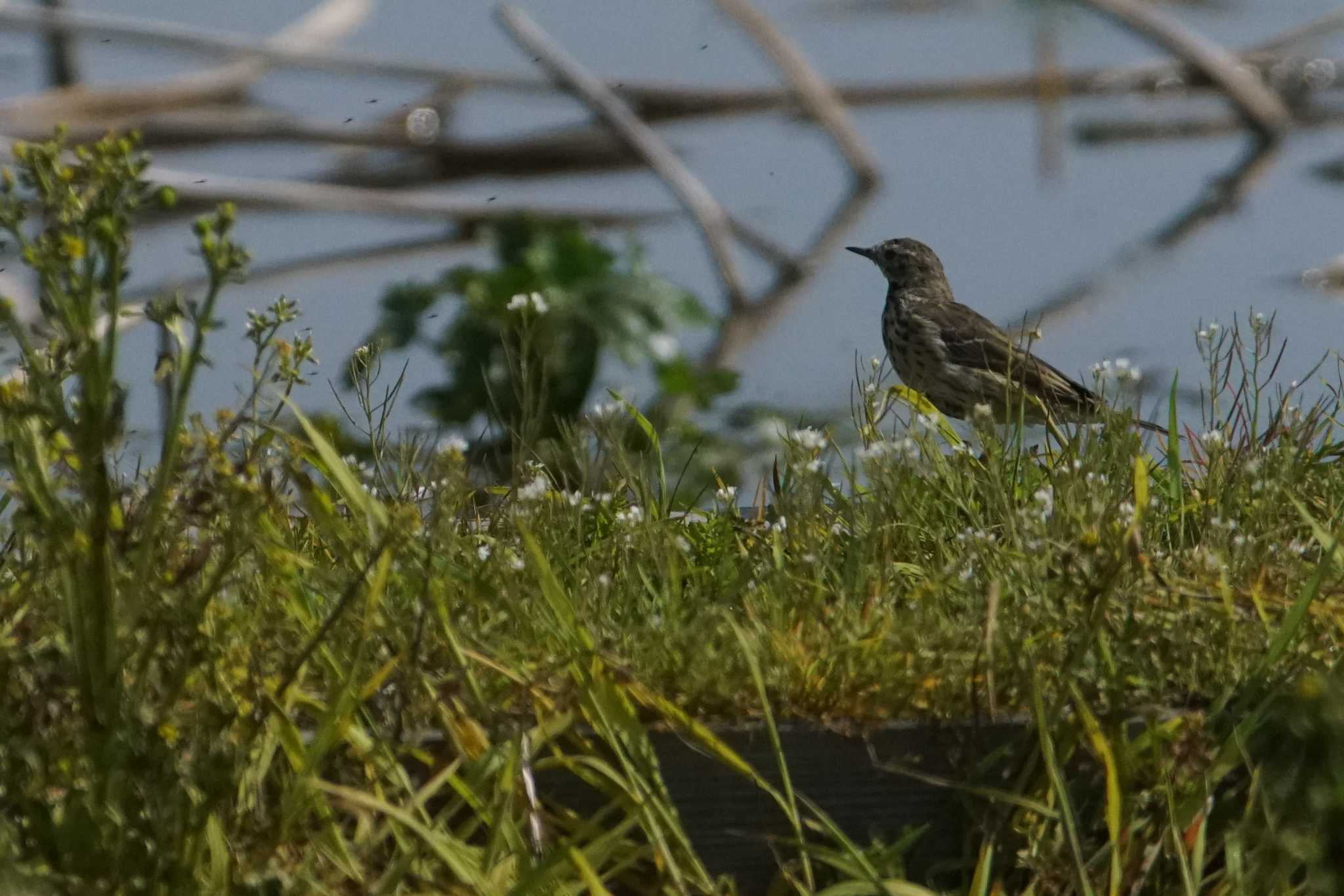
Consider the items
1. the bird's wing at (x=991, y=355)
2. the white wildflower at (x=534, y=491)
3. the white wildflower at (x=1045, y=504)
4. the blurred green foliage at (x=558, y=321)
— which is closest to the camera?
the white wildflower at (x=1045, y=504)

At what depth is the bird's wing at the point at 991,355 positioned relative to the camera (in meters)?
5.81

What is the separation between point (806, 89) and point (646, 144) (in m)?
1.91

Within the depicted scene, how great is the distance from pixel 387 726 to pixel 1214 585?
149 cm

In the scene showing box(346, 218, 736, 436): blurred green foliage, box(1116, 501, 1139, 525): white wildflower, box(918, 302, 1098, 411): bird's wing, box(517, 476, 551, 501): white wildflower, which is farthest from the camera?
box(346, 218, 736, 436): blurred green foliage

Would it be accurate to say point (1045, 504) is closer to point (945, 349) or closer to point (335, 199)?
point (945, 349)

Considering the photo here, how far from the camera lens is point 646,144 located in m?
8.91

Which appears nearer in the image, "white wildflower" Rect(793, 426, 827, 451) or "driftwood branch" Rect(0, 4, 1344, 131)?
"white wildflower" Rect(793, 426, 827, 451)

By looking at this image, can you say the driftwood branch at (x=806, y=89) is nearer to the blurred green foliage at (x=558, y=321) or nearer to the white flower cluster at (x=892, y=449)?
the blurred green foliage at (x=558, y=321)

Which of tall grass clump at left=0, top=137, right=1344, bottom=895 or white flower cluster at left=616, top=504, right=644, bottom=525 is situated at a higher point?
white flower cluster at left=616, top=504, right=644, bottom=525

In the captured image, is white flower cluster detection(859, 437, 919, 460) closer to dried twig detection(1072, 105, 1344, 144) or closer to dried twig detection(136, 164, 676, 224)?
dried twig detection(136, 164, 676, 224)

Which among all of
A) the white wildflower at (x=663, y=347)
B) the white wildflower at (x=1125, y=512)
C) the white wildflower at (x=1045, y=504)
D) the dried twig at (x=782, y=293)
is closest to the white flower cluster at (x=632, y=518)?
the white wildflower at (x=1045, y=504)

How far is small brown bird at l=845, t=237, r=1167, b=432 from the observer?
233 inches

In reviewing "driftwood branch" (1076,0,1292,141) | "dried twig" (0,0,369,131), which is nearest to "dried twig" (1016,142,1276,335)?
"driftwood branch" (1076,0,1292,141)

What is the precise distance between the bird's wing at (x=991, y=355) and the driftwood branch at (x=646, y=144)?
2307 millimetres
